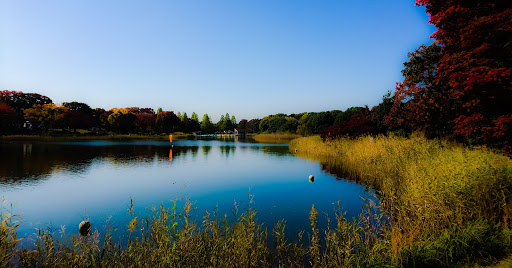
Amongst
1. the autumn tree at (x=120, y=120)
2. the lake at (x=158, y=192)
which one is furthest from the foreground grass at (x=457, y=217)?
the autumn tree at (x=120, y=120)

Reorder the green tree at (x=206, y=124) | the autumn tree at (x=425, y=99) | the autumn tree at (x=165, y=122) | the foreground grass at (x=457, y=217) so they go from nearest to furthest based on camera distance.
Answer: the foreground grass at (x=457, y=217) < the autumn tree at (x=425, y=99) < the autumn tree at (x=165, y=122) < the green tree at (x=206, y=124)

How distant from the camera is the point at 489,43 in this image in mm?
8250

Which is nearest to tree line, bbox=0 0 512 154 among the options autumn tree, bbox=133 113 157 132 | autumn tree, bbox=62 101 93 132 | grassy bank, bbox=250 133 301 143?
grassy bank, bbox=250 133 301 143

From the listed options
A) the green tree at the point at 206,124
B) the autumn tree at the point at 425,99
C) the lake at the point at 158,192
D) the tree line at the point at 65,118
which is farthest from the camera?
the green tree at the point at 206,124

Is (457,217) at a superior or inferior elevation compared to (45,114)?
inferior

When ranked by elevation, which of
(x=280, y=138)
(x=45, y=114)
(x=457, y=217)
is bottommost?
(x=280, y=138)

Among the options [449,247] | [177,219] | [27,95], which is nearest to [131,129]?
[27,95]

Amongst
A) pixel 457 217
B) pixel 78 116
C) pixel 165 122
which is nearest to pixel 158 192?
pixel 457 217

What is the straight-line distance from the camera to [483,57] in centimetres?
835

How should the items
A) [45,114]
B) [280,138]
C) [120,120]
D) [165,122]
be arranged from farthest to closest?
[165,122] < [120,120] < [280,138] < [45,114]

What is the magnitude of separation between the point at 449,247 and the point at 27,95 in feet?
362

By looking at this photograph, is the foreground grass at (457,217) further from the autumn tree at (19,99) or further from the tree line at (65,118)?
the autumn tree at (19,99)

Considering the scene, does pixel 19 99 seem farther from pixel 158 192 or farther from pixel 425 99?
pixel 425 99

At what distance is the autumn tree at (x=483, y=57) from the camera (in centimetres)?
769
